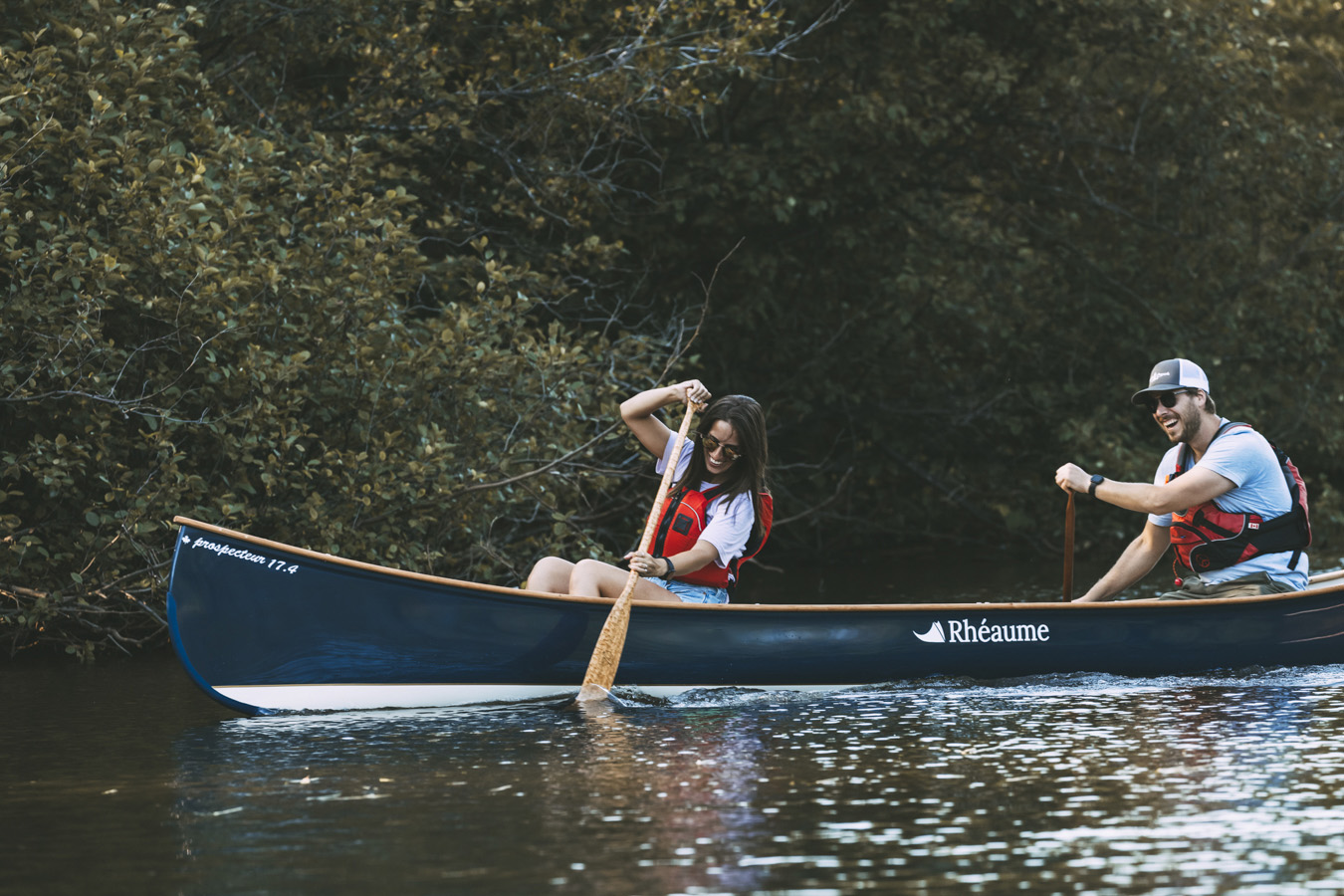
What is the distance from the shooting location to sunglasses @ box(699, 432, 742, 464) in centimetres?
657

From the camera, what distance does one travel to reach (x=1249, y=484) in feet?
22.4

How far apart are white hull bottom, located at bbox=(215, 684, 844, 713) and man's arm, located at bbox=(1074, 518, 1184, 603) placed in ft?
6.21

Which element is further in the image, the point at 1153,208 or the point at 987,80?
the point at 1153,208

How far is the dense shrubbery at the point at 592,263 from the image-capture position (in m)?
8.20

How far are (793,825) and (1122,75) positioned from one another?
1205 centimetres

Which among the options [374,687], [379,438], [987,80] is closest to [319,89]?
[379,438]

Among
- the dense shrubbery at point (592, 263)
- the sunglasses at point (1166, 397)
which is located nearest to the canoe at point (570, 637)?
the sunglasses at point (1166, 397)

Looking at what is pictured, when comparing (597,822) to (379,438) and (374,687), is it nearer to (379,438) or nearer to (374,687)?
(374,687)

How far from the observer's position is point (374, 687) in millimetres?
6414

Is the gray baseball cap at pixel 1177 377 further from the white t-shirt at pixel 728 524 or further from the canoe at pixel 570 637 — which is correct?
the white t-shirt at pixel 728 524

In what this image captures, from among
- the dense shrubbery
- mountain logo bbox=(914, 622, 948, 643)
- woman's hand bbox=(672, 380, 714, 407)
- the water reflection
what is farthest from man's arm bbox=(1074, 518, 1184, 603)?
the dense shrubbery

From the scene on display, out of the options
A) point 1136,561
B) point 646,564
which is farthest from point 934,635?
point 646,564

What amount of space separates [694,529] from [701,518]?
0.05 m

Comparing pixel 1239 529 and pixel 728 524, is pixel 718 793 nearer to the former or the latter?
pixel 728 524
